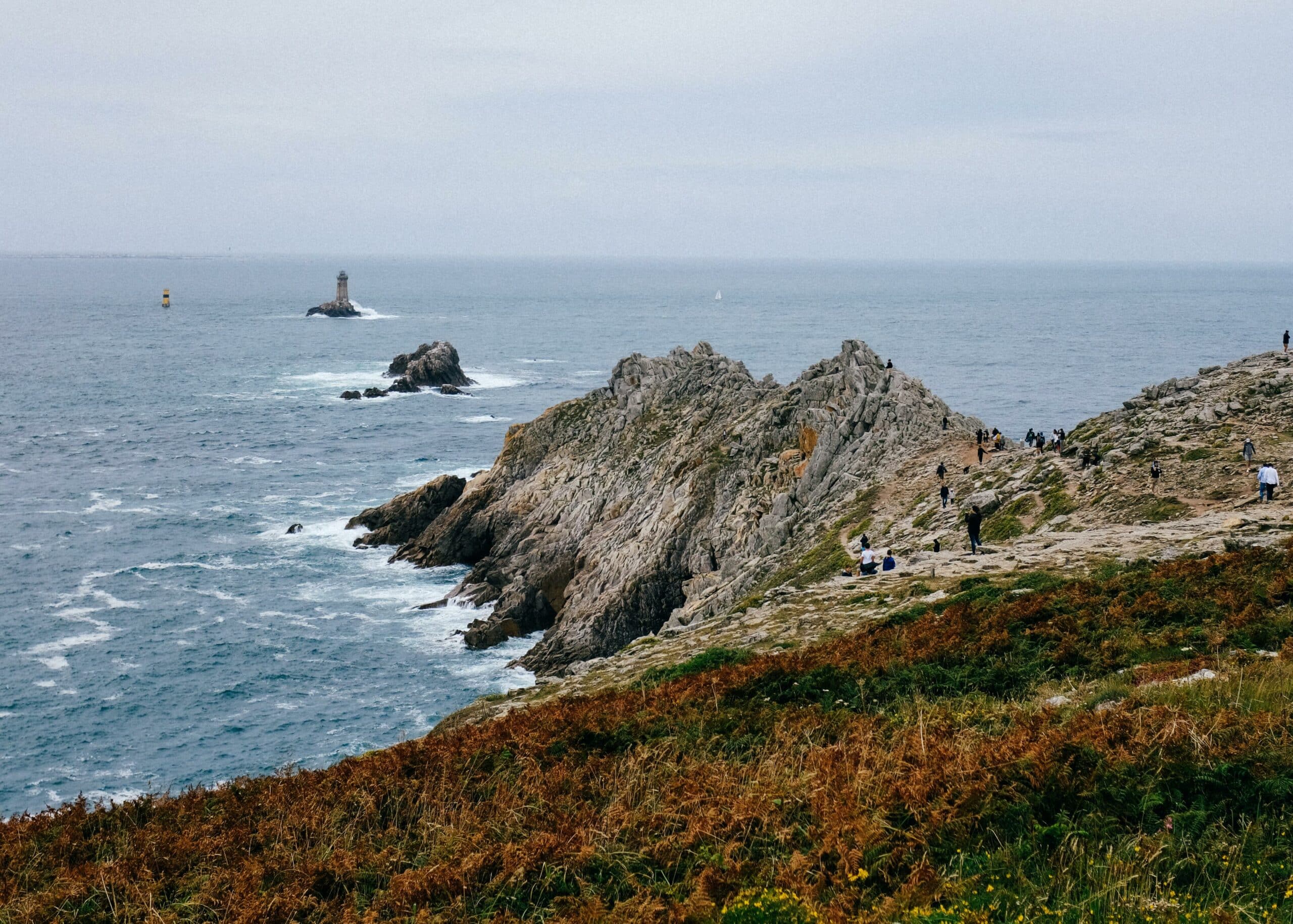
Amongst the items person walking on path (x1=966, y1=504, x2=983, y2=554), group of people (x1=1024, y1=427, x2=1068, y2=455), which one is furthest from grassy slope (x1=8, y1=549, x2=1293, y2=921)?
group of people (x1=1024, y1=427, x2=1068, y2=455)

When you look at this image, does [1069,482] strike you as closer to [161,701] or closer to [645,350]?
[161,701]

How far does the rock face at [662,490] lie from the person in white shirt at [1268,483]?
16160mm

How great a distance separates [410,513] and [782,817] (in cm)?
5933

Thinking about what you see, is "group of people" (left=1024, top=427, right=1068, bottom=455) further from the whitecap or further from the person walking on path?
the whitecap

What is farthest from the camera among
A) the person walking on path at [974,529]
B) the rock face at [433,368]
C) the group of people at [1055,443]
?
the rock face at [433,368]

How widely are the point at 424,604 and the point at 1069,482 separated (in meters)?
36.3

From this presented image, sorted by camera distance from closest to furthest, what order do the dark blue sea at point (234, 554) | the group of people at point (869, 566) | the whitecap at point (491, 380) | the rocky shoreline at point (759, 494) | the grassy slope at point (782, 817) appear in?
the grassy slope at point (782, 817)
the group of people at point (869, 566)
the rocky shoreline at point (759, 494)
the dark blue sea at point (234, 554)
the whitecap at point (491, 380)

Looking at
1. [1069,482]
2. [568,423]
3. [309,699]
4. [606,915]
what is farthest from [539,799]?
[568,423]

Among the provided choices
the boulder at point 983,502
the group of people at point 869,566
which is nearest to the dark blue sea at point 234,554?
the group of people at point 869,566

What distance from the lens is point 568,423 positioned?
6738 cm

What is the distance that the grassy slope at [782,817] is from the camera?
908cm

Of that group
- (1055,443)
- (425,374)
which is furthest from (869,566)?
(425,374)

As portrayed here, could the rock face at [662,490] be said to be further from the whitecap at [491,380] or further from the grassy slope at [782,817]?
the whitecap at [491,380]

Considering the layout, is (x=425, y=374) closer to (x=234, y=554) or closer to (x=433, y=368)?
(x=433, y=368)
